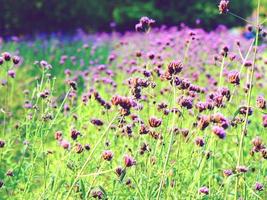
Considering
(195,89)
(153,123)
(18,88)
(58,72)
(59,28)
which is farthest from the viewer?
(59,28)

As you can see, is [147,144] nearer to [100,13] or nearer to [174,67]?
[174,67]

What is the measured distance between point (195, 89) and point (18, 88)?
4.56m

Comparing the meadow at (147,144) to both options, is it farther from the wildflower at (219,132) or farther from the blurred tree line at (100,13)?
the blurred tree line at (100,13)

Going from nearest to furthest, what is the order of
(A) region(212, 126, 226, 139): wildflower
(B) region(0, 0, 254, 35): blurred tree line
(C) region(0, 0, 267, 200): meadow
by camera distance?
(A) region(212, 126, 226, 139): wildflower
(C) region(0, 0, 267, 200): meadow
(B) region(0, 0, 254, 35): blurred tree line

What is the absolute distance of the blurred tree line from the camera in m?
14.4

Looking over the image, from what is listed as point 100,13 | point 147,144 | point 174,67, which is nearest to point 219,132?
point 174,67

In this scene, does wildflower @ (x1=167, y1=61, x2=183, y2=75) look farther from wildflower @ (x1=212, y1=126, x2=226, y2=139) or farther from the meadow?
wildflower @ (x1=212, y1=126, x2=226, y2=139)

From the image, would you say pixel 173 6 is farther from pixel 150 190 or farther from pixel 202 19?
pixel 150 190

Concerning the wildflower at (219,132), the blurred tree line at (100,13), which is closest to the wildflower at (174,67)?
the wildflower at (219,132)

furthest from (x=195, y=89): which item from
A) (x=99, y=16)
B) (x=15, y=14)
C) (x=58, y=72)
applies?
(x=99, y=16)

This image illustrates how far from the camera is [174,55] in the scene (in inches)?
318

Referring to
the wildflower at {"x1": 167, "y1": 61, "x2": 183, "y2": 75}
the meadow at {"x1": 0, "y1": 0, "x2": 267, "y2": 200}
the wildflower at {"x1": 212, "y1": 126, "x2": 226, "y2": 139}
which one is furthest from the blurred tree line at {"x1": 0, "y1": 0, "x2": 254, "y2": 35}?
the wildflower at {"x1": 212, "y1": 126, "x2": 226, "y2": 139}

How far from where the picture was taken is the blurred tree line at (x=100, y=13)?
14406 millimetres

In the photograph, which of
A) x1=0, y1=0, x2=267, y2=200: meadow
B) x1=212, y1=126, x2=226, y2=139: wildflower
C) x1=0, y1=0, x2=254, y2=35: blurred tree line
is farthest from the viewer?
x1=0, y1=0, x2=254, y2=35: blurred tree line
